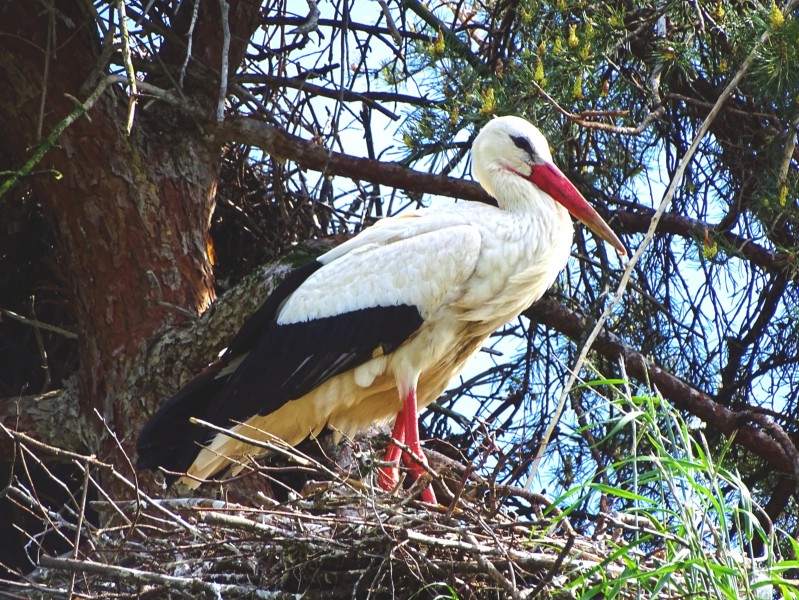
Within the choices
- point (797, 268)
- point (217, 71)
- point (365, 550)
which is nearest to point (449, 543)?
point (365, 550)

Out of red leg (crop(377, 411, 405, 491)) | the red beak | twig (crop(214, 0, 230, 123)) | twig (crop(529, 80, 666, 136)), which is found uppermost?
twig (crop(529, 80, 666, 136))

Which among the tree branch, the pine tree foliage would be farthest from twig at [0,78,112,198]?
the tree branch

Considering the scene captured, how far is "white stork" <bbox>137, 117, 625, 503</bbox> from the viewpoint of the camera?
4.44 metres

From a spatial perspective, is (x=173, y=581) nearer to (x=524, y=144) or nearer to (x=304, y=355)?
(x=304, y=355)

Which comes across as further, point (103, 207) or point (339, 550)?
point (103, 207)

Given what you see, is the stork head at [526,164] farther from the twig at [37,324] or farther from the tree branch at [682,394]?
the twig at [37,324]

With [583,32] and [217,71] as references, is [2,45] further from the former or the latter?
[583,32]

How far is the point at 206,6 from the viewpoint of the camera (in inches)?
211

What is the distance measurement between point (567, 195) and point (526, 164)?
184 mm

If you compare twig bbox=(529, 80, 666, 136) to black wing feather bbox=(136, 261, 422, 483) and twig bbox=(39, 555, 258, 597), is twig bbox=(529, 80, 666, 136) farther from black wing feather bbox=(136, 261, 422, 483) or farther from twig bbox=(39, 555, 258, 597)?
twig bbox=(39, 555, 258, 597)

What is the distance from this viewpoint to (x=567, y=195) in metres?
4.79

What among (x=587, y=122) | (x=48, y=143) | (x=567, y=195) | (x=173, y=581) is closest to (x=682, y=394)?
(x=567, y=195)

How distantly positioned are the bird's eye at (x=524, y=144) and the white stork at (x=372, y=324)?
0.06 metres

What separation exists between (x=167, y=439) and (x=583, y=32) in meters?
1.90
